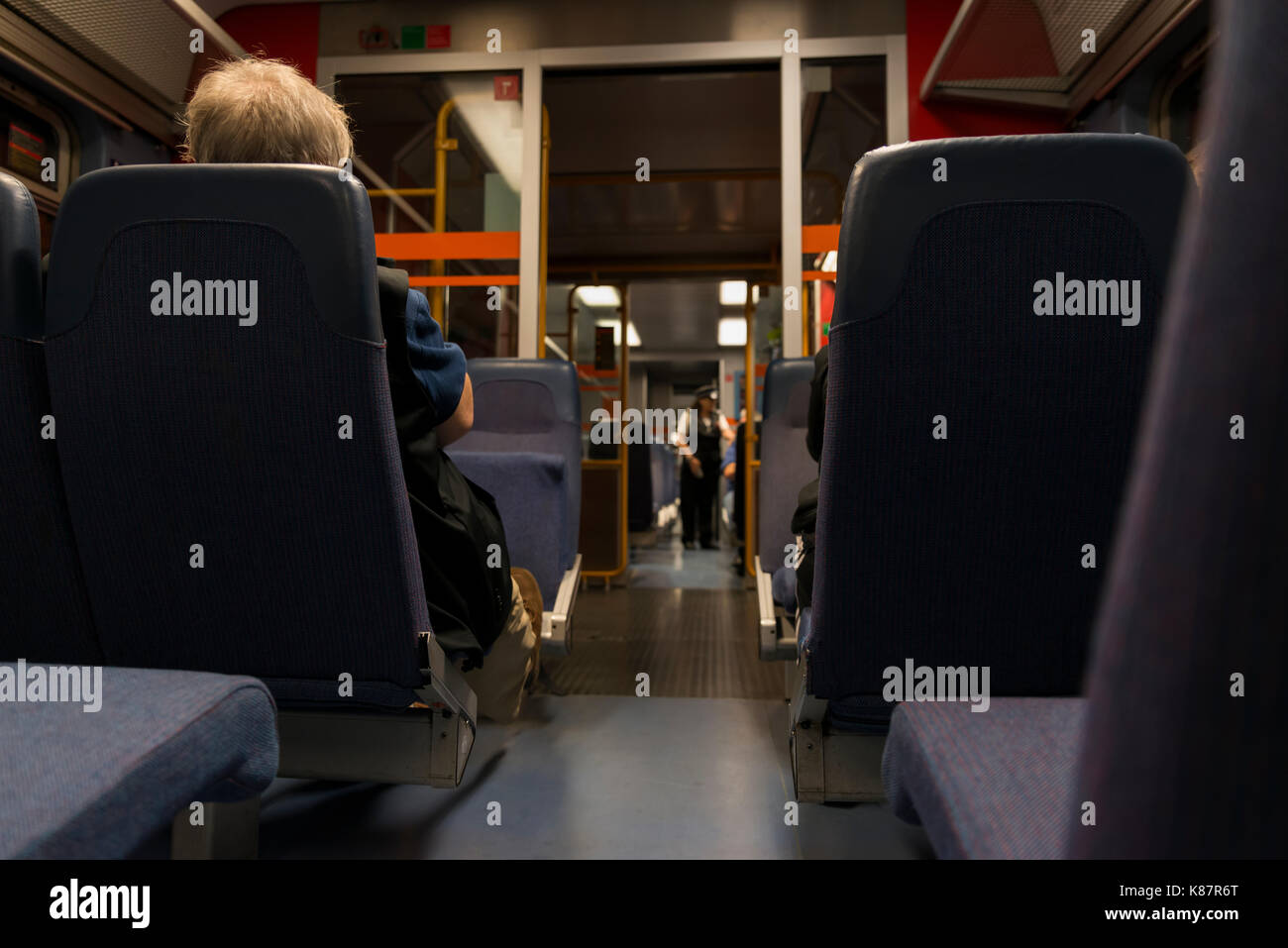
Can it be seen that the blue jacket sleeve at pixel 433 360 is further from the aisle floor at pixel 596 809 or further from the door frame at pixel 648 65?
the door frame at pixel 648 65

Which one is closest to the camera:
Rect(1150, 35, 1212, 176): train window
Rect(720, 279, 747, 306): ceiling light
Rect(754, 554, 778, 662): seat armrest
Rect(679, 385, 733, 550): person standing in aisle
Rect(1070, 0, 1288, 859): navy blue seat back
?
Rect(1070, 0, 1288, 859): navy blue seat back

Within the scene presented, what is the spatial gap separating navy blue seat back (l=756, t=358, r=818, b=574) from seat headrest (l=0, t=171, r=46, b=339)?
1.96 meters

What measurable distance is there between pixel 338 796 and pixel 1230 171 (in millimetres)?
1823

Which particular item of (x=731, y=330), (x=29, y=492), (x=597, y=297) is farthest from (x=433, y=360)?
(x=731, y=330)

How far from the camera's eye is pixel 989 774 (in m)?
0.53

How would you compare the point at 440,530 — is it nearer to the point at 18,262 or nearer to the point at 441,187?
the point at 18,262

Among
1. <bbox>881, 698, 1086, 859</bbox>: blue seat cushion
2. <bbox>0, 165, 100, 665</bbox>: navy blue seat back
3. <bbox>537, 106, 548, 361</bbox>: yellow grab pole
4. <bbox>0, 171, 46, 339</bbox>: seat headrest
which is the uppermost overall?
<bbox>537, 106, 548, 361</bbox>: yellow grab pole

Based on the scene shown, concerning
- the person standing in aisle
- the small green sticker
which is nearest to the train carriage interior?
the small green sticker

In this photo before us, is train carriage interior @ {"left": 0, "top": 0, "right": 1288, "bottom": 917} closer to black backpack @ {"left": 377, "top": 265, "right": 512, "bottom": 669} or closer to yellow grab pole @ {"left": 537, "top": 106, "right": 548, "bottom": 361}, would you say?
black backpack @ {"left": 377, "top": 265, "right": 512, "bottom": 669}

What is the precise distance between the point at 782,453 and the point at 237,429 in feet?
6.06

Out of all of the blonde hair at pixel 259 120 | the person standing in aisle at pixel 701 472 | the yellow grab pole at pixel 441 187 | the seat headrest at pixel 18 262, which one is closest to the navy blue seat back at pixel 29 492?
Result: the seat headrest at pixel 18 262

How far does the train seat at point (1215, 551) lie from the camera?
10.2 inches

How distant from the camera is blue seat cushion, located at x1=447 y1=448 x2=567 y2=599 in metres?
2.29
